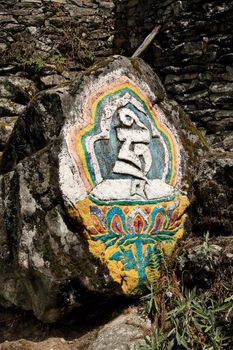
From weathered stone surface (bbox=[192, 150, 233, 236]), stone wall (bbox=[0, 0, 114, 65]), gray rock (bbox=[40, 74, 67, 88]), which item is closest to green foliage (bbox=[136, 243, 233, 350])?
weathered stone surface (bbox=[192, 150, 233, 236])

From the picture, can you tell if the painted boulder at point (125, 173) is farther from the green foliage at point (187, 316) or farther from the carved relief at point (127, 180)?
the green foliage at point (187, 316)

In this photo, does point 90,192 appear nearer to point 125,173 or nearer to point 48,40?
point 125,173

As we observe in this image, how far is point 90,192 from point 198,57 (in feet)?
11.1

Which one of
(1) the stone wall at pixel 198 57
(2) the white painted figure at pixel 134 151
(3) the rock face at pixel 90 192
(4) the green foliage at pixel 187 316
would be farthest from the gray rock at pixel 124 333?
(1) the stone wall at pixel 198 57

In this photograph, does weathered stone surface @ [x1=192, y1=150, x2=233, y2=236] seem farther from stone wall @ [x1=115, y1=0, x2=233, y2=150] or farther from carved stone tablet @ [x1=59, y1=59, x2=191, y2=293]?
stone wall @ [x1=115, y1=0, x2=233, y2=150]

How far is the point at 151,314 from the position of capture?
3096 millimetres

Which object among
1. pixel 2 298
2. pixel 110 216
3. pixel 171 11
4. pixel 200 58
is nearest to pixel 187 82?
pixel 200 58

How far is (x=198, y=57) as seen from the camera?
6.01m

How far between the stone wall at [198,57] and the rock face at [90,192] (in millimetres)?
2284

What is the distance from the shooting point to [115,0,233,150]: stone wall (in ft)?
19.2

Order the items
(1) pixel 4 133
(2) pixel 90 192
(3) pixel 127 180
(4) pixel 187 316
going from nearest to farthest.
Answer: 1. (4) pixel 187 316
2. (2) pixel 90 192
3. (3) pixel 127 180
4. (1) pixel 4 133

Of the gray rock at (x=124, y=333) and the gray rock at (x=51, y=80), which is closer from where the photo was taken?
the gray rock at (x=124, y=333)

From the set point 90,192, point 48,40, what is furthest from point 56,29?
point 90,192

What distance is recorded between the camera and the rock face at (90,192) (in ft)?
9.93
